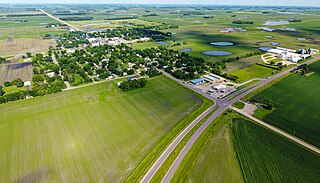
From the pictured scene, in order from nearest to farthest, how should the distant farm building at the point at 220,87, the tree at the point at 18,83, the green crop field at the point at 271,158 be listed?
the green crop field at the point at 271,158
the distant farm building at the point at 220,87
the tree at the point at 18,83

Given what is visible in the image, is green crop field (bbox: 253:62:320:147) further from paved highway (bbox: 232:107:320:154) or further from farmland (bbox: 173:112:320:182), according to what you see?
farmland (bbox: 173:112:320:182)

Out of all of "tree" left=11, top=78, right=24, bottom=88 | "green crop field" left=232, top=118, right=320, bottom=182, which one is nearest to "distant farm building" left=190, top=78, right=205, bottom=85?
"green crop field" left=232, top=118, right=320, bottom=182

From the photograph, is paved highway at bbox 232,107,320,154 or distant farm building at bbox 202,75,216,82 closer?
paved highway at bbox 232,107,320,154

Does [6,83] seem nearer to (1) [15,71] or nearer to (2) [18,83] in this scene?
(2) [18,83]

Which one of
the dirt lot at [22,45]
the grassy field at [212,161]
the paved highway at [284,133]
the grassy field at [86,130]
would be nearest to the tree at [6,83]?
the grassy field at [86,130]

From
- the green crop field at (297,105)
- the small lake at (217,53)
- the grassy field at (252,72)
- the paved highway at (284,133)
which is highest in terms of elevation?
the small lake at (217,53)

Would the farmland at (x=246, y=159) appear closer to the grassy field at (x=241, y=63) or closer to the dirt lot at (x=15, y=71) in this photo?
the grassy field at (x=241, y=63)
